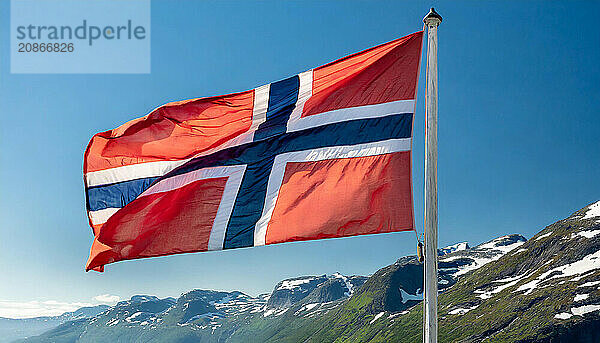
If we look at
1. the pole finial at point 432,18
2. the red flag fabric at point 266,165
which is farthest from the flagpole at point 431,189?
the red flag fabric at point 266,165

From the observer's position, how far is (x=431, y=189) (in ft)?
33.4

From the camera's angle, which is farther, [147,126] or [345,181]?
[147,126]

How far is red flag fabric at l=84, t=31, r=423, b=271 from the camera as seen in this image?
11.3 meters

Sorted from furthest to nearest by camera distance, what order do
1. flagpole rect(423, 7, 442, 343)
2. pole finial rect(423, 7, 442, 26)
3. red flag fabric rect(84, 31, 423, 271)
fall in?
red flag fabric rect(84, 31, 423, 271) < pole finial rect(423, 7, 442, 26) < flagpole rect(423, 7, 442, 343)

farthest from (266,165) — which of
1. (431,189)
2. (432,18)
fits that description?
(432,18)

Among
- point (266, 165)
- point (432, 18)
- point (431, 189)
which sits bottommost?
point (431, 189)

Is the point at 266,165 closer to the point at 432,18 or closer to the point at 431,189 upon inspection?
the point at 431,189

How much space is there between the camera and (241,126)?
41.8ft

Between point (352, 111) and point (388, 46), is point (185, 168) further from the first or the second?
point (388, 46)

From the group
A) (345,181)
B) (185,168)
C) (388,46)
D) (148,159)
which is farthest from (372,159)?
(148,159)

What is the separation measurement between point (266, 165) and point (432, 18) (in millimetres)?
4171

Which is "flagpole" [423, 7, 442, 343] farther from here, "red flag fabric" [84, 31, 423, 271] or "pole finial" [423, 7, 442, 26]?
"red flag fabric" [84, 31, 423, 271]

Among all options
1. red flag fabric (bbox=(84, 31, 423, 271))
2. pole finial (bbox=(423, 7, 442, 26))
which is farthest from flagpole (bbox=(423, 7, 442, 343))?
red flag fabric (bbox=(84, 31, 423, 271))

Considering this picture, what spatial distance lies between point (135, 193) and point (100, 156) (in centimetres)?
114
